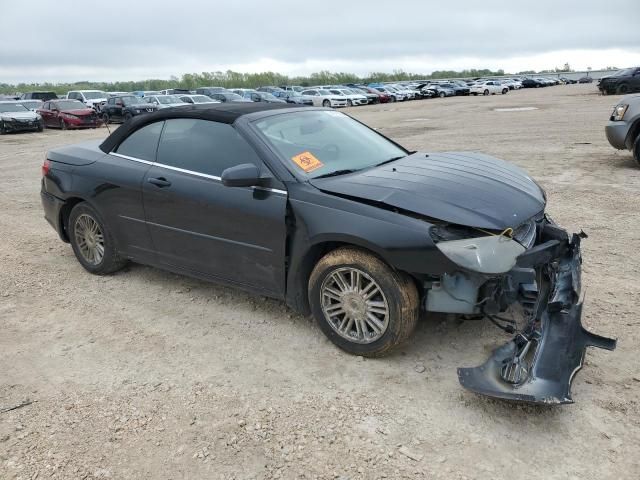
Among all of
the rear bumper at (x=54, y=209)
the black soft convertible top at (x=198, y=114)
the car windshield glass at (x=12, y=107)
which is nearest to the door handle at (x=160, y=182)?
the black soft convertible top at (x=198, y=114)

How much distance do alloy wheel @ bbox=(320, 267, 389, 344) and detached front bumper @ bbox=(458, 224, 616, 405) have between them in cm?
61

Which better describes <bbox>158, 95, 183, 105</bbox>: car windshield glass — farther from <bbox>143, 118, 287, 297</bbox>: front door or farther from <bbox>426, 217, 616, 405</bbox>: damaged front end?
<bbox>426, 217, 616, 405</bbox>: damaged front end

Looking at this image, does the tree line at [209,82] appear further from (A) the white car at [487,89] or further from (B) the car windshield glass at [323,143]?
(B) the car windshield glass at [323,143]

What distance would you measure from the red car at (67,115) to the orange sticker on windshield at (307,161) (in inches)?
913

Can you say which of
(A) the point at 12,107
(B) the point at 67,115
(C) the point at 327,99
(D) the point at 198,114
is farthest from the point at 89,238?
(C) the point at 327,99

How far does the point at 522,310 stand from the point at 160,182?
283 cm

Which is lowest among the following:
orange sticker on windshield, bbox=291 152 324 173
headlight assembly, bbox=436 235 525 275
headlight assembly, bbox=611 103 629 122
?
headlight assembly, bbox=436 235 525 275

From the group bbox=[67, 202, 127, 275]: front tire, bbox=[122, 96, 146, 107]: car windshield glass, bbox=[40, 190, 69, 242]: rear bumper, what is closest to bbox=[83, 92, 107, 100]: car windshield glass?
bbox=[122, 96, 146, 107]: car windshield glass

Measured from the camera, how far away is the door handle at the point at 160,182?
407 cm

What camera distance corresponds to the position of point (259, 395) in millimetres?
3070

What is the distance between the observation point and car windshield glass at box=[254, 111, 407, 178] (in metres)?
3.70

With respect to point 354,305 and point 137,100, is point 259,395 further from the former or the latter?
point 137,100

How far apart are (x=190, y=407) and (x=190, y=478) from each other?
22.4 inches

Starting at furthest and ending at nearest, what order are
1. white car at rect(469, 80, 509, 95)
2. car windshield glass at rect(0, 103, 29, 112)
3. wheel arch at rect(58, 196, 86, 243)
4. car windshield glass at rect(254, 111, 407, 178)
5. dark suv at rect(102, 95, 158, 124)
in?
white car at rect(469, 80, 509, 95)
dark suv at rect(102, 95, 158, 124)
car windshield glass at rect(0, 103, 29, 112)
wheel arch at rect(58, 196, 86, 243)
car windshield glass at rect(254, 111, 407, 178)
